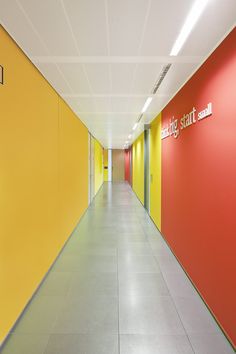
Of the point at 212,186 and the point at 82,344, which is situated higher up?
the point at 212,186

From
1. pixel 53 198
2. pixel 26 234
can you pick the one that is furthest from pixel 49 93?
pixel 26 234

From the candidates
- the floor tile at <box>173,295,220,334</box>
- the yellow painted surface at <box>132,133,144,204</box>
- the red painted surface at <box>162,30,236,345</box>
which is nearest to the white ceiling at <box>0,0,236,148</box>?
the red painted surface at <box>162,30,236,345</box>

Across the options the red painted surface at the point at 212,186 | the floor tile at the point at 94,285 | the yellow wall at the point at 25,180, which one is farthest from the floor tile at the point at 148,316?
the yellow wall at the point at 25,180

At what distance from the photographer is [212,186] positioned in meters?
2.56

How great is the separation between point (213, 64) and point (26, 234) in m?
2.93

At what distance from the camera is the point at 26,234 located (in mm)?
2666

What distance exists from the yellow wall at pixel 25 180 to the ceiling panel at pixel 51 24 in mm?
372

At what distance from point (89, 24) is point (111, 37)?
0.27 meters

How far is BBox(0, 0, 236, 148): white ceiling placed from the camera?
6.05 feet

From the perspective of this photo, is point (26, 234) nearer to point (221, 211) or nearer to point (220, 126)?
point (221, 211)

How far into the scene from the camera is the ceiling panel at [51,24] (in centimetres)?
182

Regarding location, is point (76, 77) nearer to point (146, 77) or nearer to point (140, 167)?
point (146, 77)

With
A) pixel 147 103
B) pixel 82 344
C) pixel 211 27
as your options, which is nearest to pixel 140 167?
pixel 147 103

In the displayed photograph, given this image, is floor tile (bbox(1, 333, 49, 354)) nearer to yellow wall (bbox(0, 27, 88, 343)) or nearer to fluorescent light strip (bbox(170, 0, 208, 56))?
yellow wall (bbox(0, 27, 88, 343))
